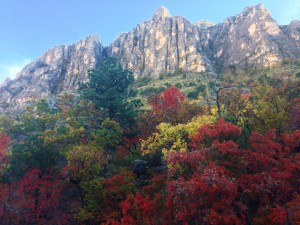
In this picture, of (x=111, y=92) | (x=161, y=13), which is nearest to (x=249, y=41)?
(x=161, y=13)

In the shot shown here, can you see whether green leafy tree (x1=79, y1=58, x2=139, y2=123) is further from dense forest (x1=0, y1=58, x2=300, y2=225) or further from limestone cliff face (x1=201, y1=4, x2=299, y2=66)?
limestone cliff face (x1=201, y1=4, x2=299, y2=66)

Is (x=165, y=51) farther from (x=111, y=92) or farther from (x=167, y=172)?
(x=167, y=172)

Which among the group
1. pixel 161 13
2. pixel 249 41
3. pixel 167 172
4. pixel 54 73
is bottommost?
pixel 167 172

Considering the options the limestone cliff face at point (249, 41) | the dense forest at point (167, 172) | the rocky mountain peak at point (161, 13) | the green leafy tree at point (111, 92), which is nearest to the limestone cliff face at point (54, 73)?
the rocky mountain peak at point (161, 13)

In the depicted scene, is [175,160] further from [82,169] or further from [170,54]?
[170,54]

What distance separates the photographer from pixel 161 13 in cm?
15762

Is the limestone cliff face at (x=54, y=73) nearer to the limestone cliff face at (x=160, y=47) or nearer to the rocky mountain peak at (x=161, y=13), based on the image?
the limestone cliff face at (x=160, y=47)

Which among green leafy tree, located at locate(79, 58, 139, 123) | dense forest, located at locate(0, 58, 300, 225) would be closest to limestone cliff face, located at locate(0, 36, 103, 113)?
green leafy tree, located at locate(79, 58, 139, 123)

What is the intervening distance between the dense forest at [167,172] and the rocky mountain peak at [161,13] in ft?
416

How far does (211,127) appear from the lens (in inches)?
1017

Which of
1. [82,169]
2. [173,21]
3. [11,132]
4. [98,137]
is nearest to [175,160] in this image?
[82,169]

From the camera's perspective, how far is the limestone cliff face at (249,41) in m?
114

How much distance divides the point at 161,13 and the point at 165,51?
3844 centimetres

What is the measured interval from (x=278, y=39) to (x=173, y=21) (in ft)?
187
